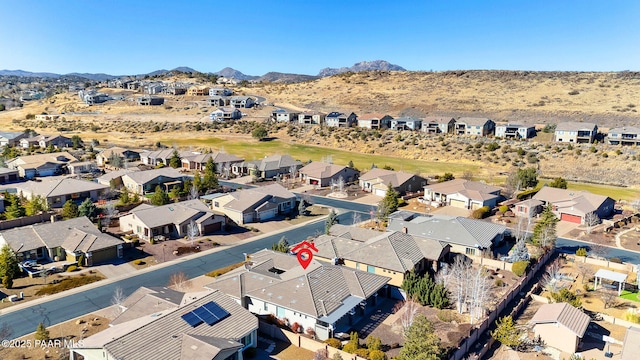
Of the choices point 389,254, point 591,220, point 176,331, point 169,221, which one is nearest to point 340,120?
point 591,220

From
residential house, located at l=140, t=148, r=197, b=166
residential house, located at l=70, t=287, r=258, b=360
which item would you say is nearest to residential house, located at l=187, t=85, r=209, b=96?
residential house, located at l=140, t=148, r=197, b=166

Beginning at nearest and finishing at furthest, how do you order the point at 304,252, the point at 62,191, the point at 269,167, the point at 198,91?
the point at 304,252
the point at 62,191
the point at 269,167
the point at 198,91

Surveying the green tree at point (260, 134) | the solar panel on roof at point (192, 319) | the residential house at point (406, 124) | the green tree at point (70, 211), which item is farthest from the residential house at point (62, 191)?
the residential house at point (406, 124)

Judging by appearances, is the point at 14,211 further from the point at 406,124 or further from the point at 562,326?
the point at 406,124

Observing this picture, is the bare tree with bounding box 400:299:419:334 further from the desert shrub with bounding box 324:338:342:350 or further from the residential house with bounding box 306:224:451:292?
the desert shrub with bounding box 324:338:342:350

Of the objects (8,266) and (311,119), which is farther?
(311,119)

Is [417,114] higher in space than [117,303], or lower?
higher

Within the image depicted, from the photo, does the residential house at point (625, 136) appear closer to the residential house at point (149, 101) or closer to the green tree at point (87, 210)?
the green tree at point (87, 210)
